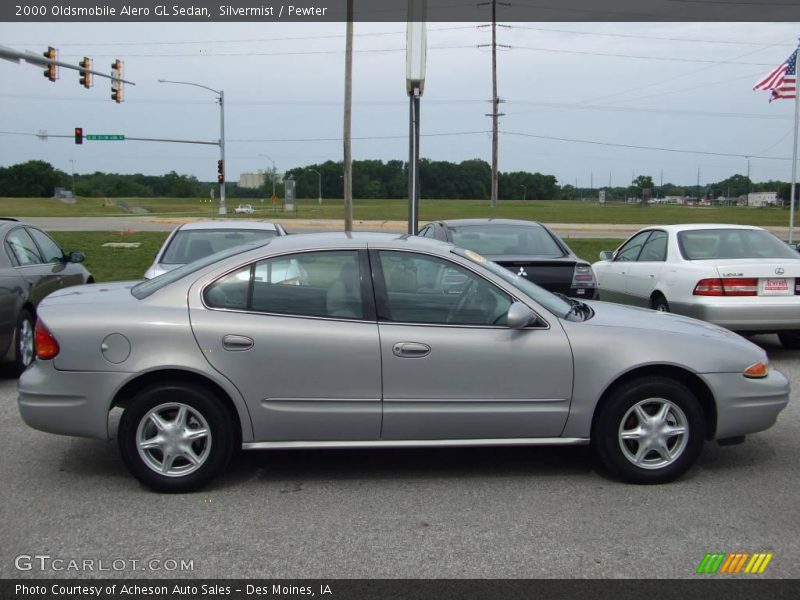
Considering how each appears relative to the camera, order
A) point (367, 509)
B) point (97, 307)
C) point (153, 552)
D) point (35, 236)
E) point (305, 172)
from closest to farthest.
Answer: point (153, 552), point (367, 509), point (97, 307), point (35, 236), point (305, 172)

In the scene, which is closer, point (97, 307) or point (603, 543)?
point (603, 543)

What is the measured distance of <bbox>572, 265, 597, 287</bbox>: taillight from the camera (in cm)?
892

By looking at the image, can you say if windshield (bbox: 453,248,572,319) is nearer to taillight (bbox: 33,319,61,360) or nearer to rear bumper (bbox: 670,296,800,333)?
taillight (bbox: 33,319,61,360)

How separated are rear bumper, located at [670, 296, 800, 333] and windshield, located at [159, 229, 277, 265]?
16.8 ft

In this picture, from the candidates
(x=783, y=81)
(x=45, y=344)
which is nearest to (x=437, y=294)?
(x=45, y=344)

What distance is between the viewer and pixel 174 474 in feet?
15.1

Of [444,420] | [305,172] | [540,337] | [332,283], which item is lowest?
[444,420]

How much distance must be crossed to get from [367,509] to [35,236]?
6108mm

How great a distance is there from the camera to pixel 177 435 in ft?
15.1

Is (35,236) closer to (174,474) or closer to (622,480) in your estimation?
(174,474)

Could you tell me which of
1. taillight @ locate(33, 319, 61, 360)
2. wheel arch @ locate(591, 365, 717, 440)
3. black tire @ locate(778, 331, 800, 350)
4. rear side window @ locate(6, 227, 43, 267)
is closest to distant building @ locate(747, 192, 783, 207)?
black tire @ locate(778, 331, 800, 350)

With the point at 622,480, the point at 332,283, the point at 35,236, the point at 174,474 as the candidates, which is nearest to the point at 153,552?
the point at 174,474

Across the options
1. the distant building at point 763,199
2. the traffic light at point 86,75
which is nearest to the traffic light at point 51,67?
the traffic light at point 86,75
